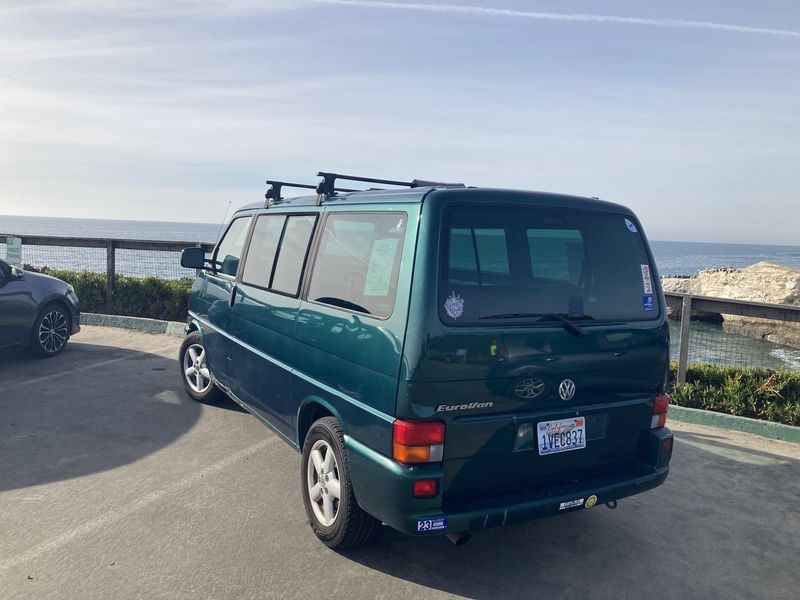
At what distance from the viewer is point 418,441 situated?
3.16 metres

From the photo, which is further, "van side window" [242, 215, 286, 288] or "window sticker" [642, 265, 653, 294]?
"van side window" [242, 215, 286, 288]

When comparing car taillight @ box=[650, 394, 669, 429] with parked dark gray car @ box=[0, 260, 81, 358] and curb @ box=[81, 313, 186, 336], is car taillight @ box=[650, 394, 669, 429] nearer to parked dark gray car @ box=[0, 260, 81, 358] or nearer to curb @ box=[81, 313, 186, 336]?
parked dark gray car @ box=[0, 260, 81, 358]

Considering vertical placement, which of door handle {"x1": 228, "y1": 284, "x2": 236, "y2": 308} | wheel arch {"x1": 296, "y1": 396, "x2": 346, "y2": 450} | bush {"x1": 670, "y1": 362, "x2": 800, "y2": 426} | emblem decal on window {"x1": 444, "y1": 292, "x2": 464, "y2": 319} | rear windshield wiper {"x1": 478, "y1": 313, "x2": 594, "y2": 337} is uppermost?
emblem decal on window {"x1": 444, "y1": 292, "x2": 464, "y2": 319}

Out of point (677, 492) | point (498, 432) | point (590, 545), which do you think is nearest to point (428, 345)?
point (498, 432)

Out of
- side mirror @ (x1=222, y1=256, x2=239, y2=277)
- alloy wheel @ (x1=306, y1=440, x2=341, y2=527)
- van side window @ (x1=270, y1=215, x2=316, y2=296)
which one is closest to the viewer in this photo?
alloy wheel @ (x1=306, y1=440, x2=341, y2=527)

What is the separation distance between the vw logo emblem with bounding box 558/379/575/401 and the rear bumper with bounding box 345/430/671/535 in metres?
0.51

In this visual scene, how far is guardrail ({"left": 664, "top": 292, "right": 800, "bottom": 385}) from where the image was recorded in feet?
21.4

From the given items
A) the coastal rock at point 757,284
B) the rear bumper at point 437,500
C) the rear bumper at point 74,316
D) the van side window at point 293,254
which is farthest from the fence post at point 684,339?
the coastal rock at point 757,284

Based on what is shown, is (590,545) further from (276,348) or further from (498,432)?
(276,348)

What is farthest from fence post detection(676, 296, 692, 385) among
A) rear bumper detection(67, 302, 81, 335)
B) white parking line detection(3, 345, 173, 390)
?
rear bumper detection(67, 302, 81, 335)

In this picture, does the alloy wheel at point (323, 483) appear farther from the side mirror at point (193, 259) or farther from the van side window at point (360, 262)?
the side mirror at point (193, 259)

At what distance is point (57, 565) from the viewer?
11.7 feet

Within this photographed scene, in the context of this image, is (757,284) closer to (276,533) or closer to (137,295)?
(137,295)

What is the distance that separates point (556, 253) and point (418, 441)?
1.37m
